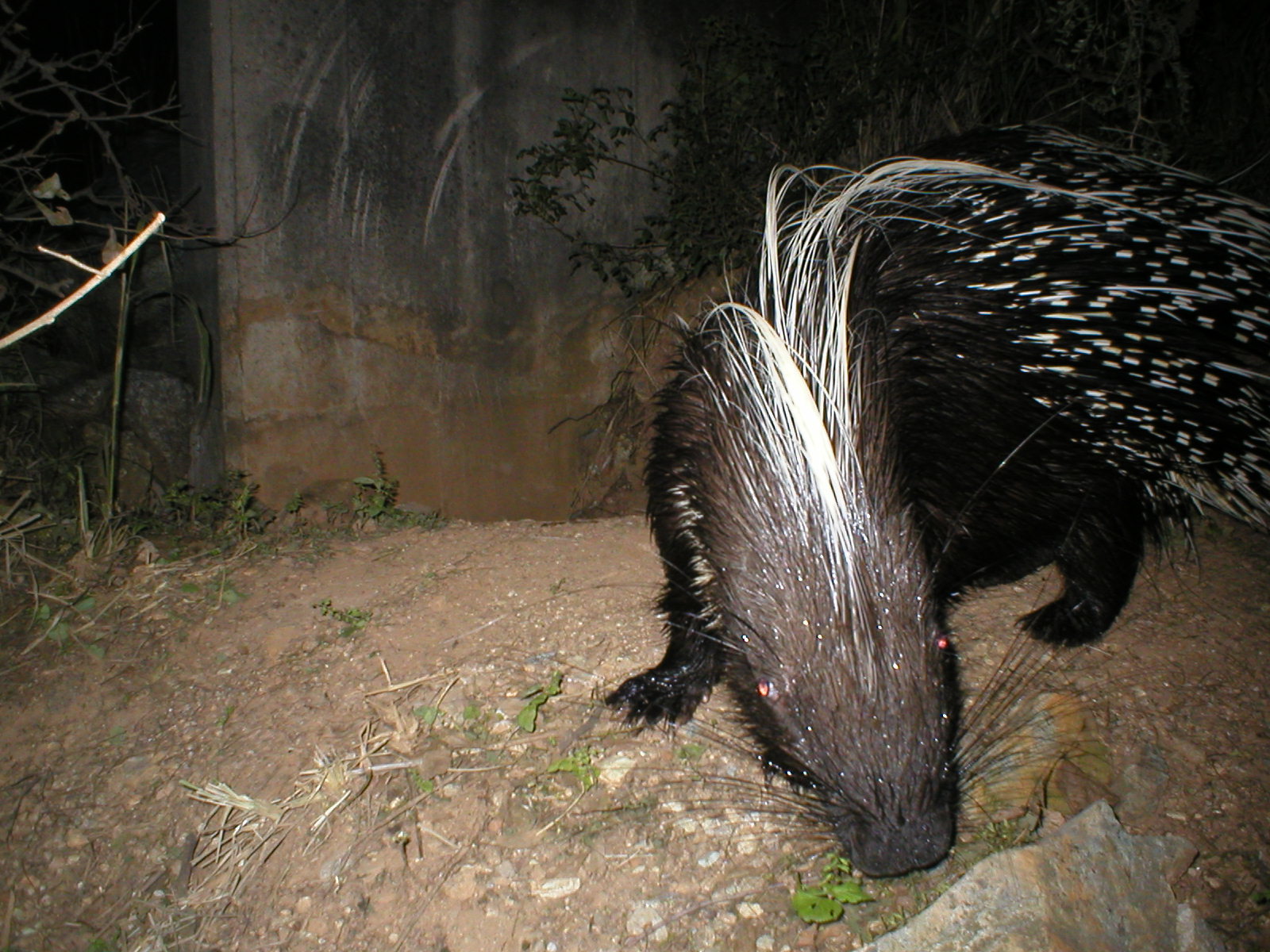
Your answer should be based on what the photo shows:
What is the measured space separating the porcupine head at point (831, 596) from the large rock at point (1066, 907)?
12 centimetres

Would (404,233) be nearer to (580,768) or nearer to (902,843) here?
(580,768)

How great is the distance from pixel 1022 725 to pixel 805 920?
737 mm

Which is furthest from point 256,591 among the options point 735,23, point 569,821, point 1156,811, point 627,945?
point 735,23

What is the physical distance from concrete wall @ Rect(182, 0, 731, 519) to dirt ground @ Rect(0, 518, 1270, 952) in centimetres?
107

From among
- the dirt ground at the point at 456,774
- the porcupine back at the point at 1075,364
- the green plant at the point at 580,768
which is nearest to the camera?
the dirt ground at the point at 456,774

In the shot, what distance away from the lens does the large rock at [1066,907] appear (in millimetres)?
1411

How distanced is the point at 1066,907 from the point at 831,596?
67 cm

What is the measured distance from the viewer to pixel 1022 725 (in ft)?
6.26

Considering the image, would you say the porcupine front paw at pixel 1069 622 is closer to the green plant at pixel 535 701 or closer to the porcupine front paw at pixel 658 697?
the porcupine front paw at pixel 658 697

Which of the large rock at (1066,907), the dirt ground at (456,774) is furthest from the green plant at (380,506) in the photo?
the large rock at (1066,907)

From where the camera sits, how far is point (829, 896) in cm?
156

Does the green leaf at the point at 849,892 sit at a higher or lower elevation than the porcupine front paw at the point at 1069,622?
lower

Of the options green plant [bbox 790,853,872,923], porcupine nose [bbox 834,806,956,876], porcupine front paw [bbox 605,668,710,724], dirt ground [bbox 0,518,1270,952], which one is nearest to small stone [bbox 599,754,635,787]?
dirt ground [bbox 0,518,1270,952]

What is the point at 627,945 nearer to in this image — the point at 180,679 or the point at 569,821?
the point at 569,821
